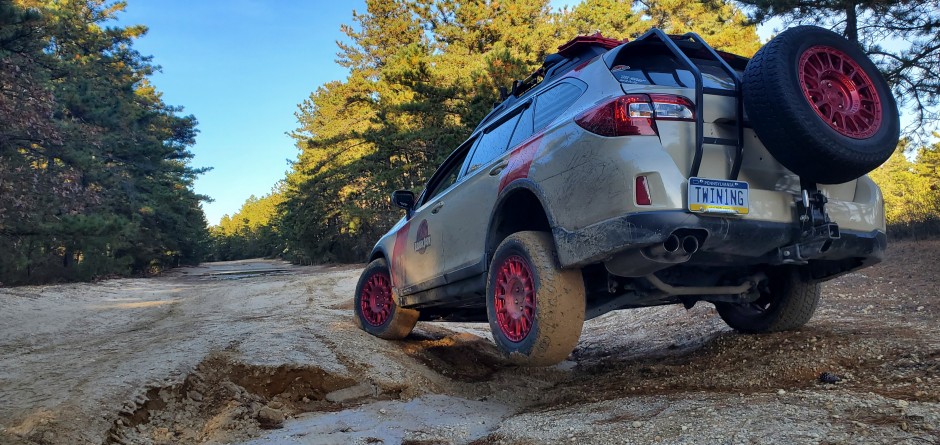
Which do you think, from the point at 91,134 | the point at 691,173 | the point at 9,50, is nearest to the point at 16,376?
the point at 691,173

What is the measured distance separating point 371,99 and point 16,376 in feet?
82.1

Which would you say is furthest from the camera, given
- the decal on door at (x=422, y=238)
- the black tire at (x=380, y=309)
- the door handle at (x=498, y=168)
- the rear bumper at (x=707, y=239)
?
the black tire at (x=380, y=309)

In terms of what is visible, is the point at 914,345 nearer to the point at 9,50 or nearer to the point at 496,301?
the point at 496,301

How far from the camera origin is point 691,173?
279cm

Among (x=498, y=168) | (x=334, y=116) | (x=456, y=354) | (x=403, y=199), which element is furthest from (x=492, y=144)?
(x=334, y=116)

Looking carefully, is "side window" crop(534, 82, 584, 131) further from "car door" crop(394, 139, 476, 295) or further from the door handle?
"car door" crop(394, 139, 476, 295)

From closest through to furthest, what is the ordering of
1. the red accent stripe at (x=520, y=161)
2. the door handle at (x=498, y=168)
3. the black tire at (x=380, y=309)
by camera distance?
the red accent stripe at (x=520, y=161)
the door handle at (x=498, y=168)
the black tire at (x=380, y=309)

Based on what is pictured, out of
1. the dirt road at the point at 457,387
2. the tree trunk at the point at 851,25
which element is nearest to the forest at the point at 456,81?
the tree trunk at the point at 851,25

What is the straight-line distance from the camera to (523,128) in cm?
390

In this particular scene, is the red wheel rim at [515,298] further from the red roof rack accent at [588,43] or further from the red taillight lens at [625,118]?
the red roof rack accent at [588,43]

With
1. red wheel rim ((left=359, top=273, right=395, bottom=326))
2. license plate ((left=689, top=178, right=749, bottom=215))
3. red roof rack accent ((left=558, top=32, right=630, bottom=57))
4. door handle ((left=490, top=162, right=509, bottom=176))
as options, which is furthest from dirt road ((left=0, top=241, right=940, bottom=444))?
red roof rack accent ((left=558, top=32, right=630, bottom=57))

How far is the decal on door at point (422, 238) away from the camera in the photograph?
15.8 feet

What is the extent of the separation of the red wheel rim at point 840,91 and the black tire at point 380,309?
3.73 m

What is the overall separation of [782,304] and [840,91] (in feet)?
5.36
